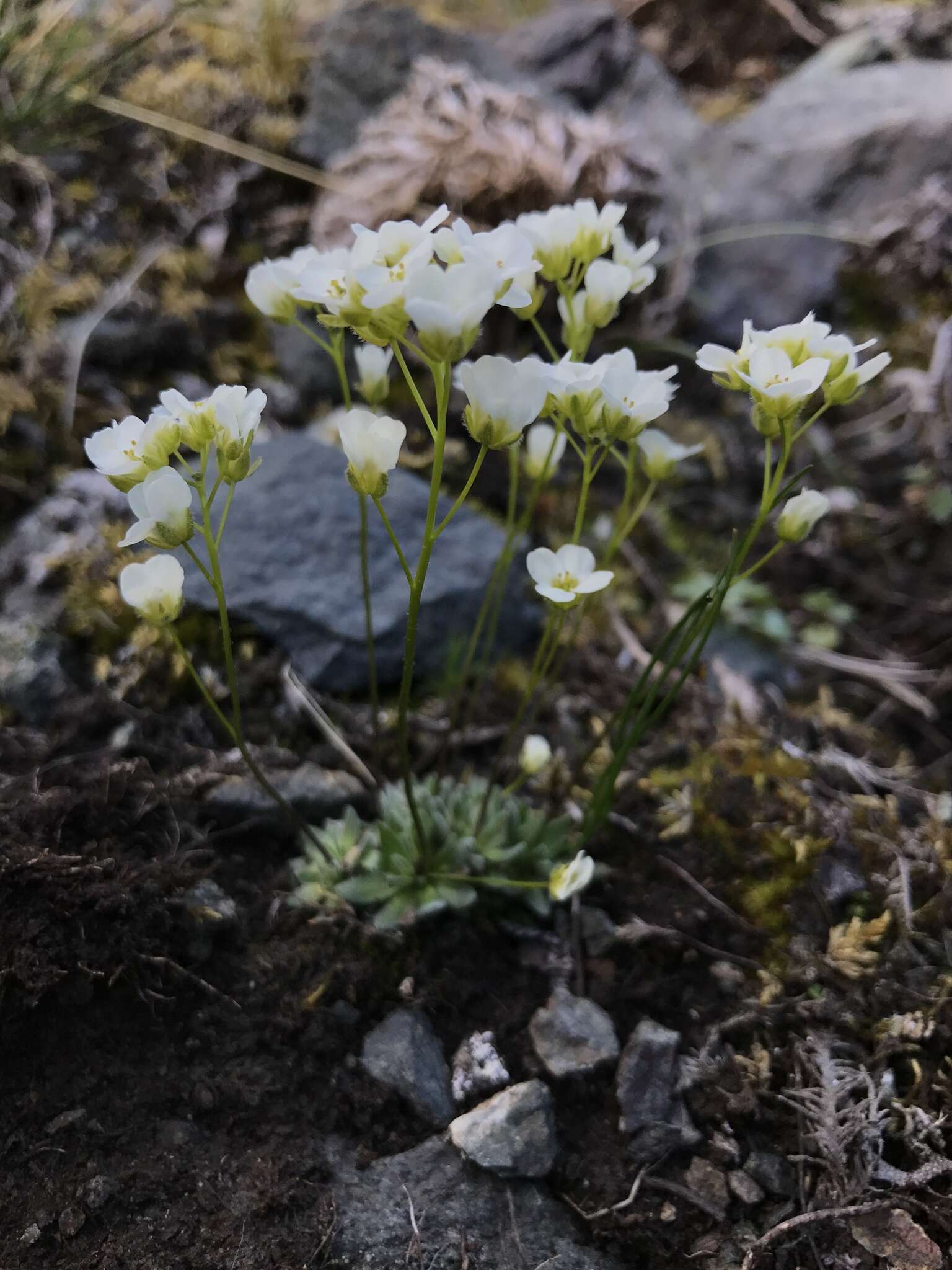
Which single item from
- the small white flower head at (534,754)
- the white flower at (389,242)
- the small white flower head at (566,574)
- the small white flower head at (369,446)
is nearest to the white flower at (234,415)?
the small white flower head at (369,446)

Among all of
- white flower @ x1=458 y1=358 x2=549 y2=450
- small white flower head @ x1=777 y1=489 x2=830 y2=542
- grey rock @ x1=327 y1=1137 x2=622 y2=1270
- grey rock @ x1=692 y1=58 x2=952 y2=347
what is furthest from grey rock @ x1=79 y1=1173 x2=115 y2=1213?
grey rock @ x1=692 y1=58 x2=952 y2=347

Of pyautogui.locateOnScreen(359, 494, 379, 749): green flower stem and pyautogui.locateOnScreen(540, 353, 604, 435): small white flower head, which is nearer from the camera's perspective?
pyautogui.locateOnScreen(540, 353, 604, 435): small white flower head

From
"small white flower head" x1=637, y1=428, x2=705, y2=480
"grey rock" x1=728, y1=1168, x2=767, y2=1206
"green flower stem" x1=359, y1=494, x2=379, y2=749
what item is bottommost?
"grey rock" x1=728, y1=1168, x2=767, y2=1206

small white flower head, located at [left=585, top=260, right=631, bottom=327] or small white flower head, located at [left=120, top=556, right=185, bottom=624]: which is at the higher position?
small white flower head, located at [left=585, top=260, right=631, bottom=327]

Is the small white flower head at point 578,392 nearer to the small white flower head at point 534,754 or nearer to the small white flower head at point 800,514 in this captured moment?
the small white flower head at point 800,514

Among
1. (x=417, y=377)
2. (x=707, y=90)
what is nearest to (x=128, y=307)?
(x=417, y=377)

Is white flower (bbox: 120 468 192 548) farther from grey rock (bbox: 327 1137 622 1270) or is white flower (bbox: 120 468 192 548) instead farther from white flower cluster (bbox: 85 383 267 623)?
grey rock (bbox: 327 1137 622 1270)

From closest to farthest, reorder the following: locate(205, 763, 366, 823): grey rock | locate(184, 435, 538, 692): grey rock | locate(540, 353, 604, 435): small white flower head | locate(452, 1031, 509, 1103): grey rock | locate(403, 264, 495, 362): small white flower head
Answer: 1. locate(403, 264, 495, 362): small white flower head
2. locate(540, 353, 604, 435): small white flower head
3. locate(452, 1031, 509, 1103): grey rock
4. locate(205, 763, 366, 823): grey rock
5. locate(184, 435, 538, 692): grey rock

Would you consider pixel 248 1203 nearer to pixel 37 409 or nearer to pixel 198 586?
pixel 198 586
